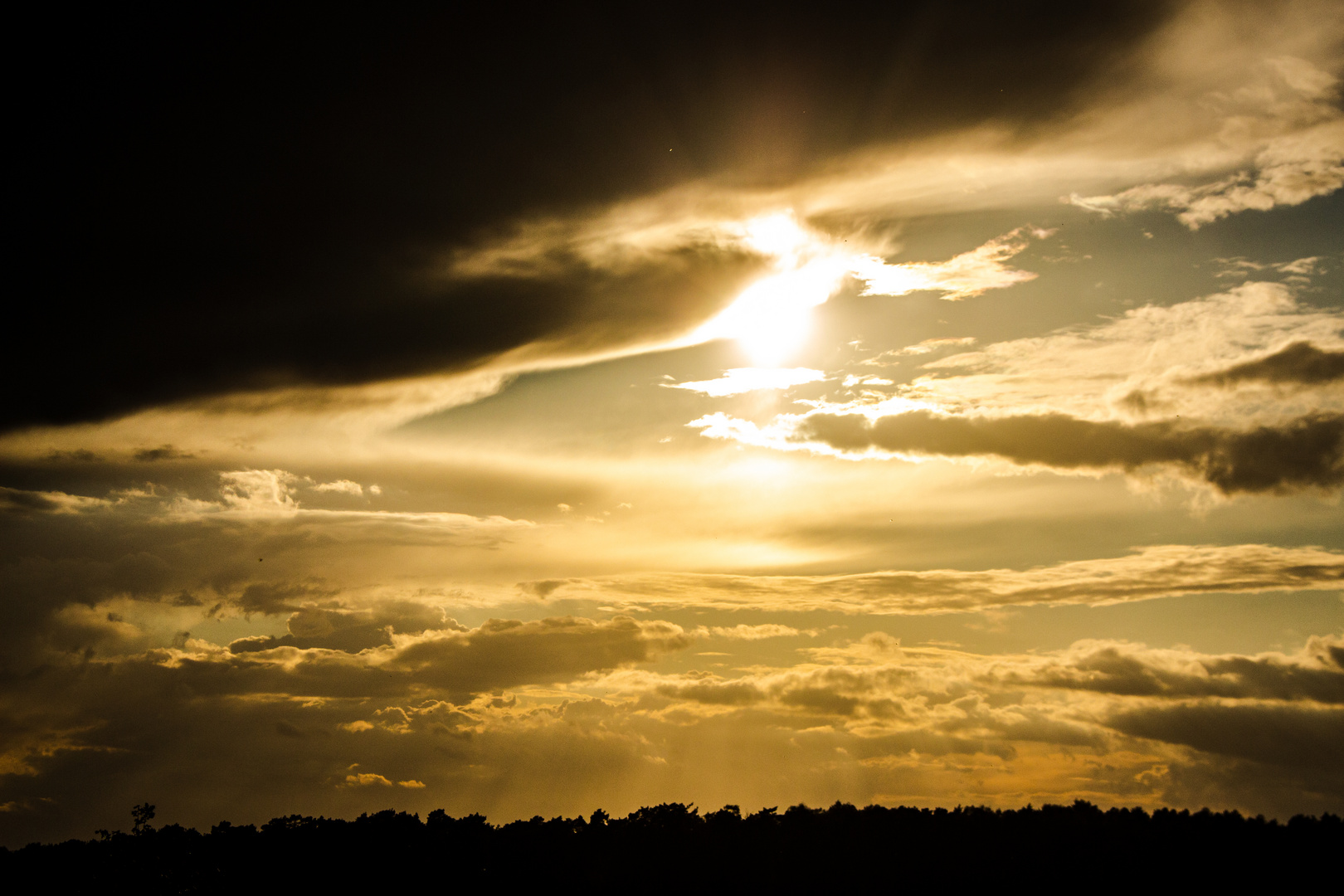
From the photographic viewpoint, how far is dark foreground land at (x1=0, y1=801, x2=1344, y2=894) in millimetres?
120438

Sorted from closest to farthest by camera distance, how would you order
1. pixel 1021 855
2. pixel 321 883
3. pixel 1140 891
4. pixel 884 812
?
pixel 1140 891 → pixel 1021 855 → pixel 884 812 → pixel 321 883

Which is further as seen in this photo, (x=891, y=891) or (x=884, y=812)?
(x=884, y=812)

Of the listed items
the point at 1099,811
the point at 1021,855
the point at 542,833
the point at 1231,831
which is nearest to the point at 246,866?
the point at 542,833

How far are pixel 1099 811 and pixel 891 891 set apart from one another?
3205cm

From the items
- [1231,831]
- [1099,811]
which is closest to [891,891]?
[1099,811]

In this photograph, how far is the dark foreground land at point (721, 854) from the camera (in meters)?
120

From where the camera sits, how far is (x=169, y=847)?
176000 mm

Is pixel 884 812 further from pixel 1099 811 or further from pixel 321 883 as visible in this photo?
pixel 321 883

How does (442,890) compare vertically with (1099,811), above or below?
below

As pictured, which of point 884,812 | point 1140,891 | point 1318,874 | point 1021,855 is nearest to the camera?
point 1318,874

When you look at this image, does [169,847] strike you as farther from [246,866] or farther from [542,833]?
[542,833]

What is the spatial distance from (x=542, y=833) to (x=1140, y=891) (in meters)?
104

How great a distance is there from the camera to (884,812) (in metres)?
159

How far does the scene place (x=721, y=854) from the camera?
159875 millimetres
